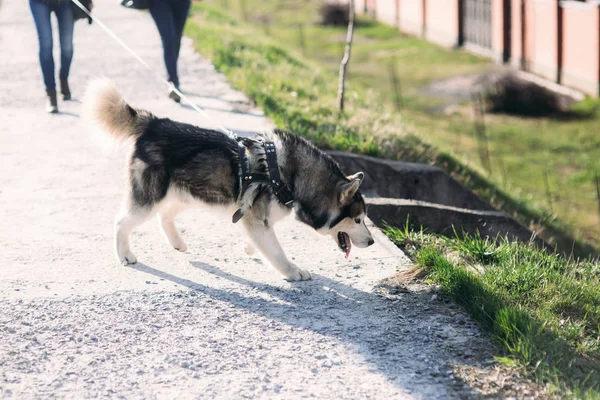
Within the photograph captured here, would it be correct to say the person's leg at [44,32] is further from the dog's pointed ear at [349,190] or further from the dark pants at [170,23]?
the dog's pointed ear at [349,190]

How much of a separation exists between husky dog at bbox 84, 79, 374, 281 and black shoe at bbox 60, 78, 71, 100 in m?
4.67

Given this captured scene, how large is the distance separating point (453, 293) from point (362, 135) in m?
4.19

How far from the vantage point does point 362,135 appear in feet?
28.9

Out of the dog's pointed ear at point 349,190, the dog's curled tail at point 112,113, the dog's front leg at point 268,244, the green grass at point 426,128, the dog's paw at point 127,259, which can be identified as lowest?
the green grass at point 426,128

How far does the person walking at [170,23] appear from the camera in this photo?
9047 mm

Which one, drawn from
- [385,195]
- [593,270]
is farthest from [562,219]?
[593,270]

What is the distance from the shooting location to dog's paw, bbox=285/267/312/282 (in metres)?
5.14

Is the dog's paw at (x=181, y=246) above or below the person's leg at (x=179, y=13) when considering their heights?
below

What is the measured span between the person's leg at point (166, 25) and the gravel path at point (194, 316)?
240 centimetres

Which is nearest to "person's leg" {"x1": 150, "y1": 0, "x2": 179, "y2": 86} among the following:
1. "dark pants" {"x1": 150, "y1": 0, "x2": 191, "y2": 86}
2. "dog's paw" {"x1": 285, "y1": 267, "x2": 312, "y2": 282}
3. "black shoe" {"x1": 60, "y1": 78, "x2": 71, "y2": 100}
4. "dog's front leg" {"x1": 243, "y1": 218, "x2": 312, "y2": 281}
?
"dark pants" {"x1": 150, "y1": 0, "x2": 191, "y2": 86}

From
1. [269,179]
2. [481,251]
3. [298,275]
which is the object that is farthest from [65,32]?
[481,251]

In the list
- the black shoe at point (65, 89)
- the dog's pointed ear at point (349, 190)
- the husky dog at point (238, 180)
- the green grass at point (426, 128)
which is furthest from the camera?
the black shoe at point (65, 89)

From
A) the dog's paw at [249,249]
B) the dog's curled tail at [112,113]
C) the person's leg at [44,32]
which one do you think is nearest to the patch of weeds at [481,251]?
the dog's paw at [249,249]

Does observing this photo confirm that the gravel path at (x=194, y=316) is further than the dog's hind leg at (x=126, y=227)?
No
